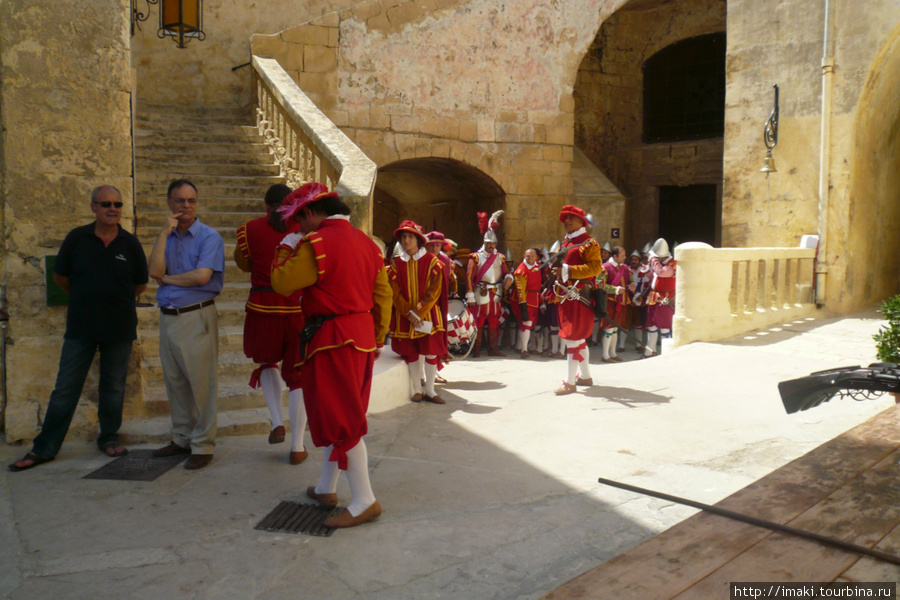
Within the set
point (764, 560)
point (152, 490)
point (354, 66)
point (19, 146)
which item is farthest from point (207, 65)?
point (764, 560)

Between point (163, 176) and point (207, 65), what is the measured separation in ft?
17.0

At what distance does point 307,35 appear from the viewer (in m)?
11.6

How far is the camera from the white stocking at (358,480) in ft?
11.7

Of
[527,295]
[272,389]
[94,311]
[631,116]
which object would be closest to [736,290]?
[527,295]

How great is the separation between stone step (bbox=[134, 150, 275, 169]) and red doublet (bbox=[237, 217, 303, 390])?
4.50 metres

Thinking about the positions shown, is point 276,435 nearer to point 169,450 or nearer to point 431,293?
point 169,450

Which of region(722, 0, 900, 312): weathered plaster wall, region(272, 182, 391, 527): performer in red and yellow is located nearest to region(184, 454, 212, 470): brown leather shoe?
region(272, 182, 391, 527): performer in red and yellow

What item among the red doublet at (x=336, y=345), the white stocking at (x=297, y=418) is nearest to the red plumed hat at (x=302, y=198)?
the red doublet at (x=336, y=345)

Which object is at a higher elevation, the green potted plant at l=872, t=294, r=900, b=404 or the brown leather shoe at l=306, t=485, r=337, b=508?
the green potted plant at l=872, t=294, r=900, b=404

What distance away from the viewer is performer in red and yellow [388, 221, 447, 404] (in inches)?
251

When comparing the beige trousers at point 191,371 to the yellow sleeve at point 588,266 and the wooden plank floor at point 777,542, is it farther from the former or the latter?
the yellow sleeve at point 588,266

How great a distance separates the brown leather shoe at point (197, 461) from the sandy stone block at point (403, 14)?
957 cm

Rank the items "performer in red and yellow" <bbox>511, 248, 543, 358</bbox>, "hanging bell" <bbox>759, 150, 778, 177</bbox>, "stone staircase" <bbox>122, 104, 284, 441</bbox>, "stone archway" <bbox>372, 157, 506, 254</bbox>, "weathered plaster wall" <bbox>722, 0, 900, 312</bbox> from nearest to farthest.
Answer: "stone staircase" <bbox>122, 104, 284, 441</bbox> < "weathered plaster wall" <bbox>722, 0, 900, 312</bbox> < "hanging bell" <bbox>759, 150, 778, 177</bbox> < "performer in red and yellow" <bbox>511, 248, 543, 358</bbox> < "stone archway" <bbox>372, 157, 506, 254</bbox>

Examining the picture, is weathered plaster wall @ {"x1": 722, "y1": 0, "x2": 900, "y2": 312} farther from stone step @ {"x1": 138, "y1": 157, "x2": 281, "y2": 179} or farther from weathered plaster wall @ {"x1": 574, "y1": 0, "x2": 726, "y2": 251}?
stone step @ {"x1": 138, "y1": 157, "x2": 281, "y2": 179}
